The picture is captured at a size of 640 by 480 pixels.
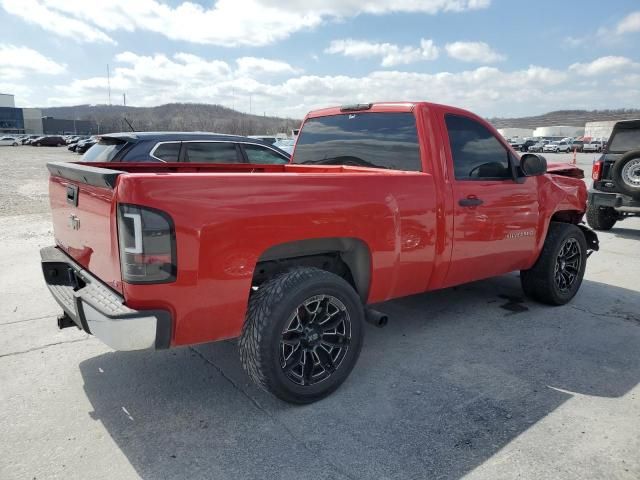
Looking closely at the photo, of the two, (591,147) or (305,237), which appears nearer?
(305,237)

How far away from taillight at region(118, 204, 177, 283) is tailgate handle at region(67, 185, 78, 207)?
0.80 meters

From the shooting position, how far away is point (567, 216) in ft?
16.6

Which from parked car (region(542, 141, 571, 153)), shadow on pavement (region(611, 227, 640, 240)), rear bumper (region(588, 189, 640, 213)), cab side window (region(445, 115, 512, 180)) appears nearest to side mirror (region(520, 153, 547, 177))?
cab side window (region(445, 115, 512, 180))

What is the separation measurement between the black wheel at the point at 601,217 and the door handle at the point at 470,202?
631cm

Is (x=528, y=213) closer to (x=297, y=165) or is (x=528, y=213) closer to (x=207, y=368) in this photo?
(x=297, y=165)

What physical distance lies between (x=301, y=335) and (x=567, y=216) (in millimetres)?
3500

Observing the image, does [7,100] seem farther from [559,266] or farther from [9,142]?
[559,266]

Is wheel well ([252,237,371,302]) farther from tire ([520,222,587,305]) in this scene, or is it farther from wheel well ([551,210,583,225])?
wheel well ([551,210,583,225])

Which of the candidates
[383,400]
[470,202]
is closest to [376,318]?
[383,400]

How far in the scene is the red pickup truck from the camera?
244 centimetres

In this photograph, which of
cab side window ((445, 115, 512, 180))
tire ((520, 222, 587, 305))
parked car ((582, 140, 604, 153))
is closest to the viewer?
cab side window ((445, 115, 512, 180))

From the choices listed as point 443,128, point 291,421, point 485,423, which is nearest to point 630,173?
point 443,128

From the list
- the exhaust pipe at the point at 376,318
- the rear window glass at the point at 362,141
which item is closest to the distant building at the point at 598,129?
the rear window glass at the point at 362,141

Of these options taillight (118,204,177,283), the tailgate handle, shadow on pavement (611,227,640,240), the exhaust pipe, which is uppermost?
the tailgate handle
